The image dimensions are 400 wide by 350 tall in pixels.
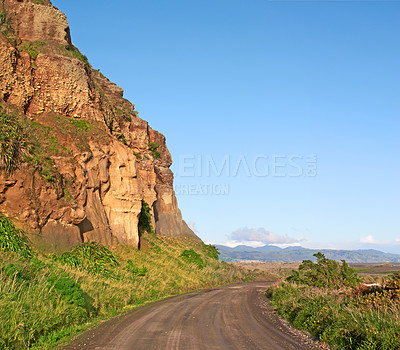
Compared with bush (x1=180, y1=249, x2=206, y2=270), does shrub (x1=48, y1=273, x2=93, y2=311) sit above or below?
above

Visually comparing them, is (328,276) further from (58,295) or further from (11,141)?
(11,141)

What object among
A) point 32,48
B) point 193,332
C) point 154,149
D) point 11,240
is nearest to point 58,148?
point 32,48

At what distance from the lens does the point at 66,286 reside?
13.9 metres

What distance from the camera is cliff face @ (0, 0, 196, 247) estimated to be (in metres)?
22.3

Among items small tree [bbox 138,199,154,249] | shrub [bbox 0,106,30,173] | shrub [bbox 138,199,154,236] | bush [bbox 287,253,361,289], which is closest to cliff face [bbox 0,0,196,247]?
shrub [bbox 0,106,30,173]

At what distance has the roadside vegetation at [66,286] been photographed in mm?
10471

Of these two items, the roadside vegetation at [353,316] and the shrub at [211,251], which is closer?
the roadside vegetation at [353,316]

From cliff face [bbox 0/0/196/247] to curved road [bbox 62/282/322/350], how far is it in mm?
9496

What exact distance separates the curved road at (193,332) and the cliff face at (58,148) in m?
9.50

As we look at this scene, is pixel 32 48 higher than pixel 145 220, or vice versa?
pixel 32 48

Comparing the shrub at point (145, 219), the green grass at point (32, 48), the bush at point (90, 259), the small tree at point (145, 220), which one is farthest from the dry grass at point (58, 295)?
the green grass at point (32, 48)

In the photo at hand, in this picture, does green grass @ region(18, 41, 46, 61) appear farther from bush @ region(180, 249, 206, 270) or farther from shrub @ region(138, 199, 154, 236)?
bush @ region(180, 249, 206, 270)

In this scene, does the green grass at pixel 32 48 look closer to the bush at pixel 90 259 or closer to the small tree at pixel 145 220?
the bush at pixel 90 259

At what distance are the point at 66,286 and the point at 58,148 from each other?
1580cm
